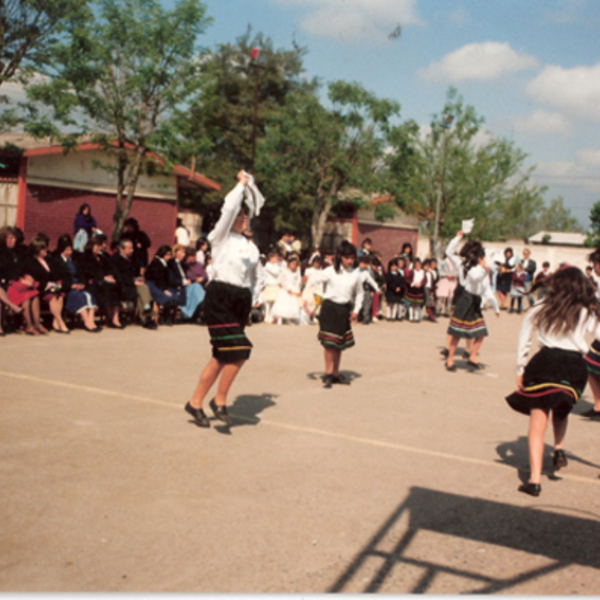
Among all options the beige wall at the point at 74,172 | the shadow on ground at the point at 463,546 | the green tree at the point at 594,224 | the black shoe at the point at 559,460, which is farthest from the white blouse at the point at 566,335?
the green tree at the point at 594,224

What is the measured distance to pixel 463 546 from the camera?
4.09 metres

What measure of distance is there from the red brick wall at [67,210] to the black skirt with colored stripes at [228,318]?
1648 cm

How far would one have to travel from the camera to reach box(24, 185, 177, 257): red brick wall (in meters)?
21.7

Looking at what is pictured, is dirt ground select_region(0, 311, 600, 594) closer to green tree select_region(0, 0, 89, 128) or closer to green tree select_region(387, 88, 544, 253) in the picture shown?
green tree select_region(0, 0, 89, 128)

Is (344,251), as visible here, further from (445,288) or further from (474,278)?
(445,288)

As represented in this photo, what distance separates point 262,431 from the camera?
6.37 m

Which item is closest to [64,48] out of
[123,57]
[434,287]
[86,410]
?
[123,57]

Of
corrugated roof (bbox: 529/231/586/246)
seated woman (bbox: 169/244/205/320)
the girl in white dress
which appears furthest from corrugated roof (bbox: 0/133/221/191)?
corrugated roof (bbox: 529/231/586/246)

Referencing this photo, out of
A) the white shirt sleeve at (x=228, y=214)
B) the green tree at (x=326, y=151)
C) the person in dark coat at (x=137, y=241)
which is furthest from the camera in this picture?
the green tree at (x=326, y=151)

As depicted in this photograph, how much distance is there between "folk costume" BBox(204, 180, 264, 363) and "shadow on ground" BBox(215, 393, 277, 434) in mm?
596

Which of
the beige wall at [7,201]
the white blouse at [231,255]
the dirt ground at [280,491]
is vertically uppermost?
the beige wall at [7,201]

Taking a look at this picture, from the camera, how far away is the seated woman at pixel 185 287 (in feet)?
45.4

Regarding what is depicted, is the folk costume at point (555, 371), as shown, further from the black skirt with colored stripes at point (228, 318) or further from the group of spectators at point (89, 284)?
the group of spectators at point (89, 284)

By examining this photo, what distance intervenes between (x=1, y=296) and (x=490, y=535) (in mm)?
8044
